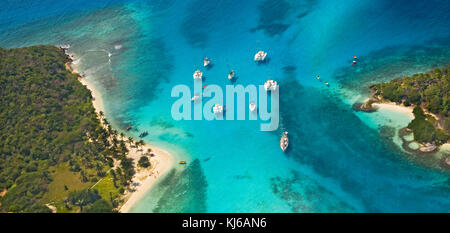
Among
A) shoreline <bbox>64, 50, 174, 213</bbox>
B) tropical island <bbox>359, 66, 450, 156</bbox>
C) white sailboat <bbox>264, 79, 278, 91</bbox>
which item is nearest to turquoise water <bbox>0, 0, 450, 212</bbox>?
shoreline <bbox>64, 50, 174, 213</bbox>

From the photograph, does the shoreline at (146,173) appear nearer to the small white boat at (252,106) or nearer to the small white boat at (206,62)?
the small white boat at (252,106)

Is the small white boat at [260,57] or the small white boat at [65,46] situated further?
the small white boat at [65,46]

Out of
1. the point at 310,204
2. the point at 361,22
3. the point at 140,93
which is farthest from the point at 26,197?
the point at 361,22

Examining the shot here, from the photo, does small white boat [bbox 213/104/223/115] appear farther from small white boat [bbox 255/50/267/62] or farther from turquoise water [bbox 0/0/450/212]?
small white boat [bbox 255/50/267/62]

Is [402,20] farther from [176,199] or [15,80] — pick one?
[15,80]

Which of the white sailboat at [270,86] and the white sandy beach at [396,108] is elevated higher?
the white sailboat at [270,86]

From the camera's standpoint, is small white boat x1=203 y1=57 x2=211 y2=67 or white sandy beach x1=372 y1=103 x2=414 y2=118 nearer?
white sandy beach x1=372 y1=103 x2=414 y2=118

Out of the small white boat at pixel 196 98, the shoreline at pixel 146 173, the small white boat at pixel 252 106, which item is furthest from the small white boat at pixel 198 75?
the shoreline at pixel 146 173
